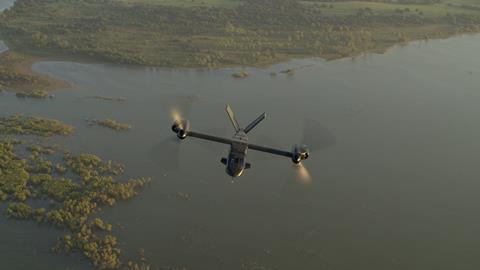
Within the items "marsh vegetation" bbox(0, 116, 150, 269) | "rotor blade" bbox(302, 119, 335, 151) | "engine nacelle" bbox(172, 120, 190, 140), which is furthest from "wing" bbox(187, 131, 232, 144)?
"marsh vegetation" bbox(0, 116, 150, 269)

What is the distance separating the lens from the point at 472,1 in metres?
127

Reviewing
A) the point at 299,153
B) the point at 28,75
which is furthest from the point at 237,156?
the point at 28,75

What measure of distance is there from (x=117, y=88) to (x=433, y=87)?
43.9 meters

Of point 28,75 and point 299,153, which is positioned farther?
point 28,75

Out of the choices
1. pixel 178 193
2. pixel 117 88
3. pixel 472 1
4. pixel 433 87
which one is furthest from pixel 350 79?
pixel 472 1

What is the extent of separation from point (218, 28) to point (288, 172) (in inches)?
2235

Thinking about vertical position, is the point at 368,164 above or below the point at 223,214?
above

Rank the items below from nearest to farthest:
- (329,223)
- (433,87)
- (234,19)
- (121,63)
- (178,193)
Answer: (329,223) < (178,193) < (433,87) < (121,63) < (234,19)

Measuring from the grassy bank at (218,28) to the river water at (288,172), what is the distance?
8.77 m

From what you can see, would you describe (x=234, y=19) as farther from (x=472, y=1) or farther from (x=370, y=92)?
(x=472, y=1)

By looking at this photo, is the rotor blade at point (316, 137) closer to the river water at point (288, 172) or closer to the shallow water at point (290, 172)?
the shallow water at point (290, 172)

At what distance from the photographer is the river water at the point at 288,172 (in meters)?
32.9

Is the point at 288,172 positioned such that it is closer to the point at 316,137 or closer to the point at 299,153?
the point at 316,137

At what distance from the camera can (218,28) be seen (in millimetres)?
92688
